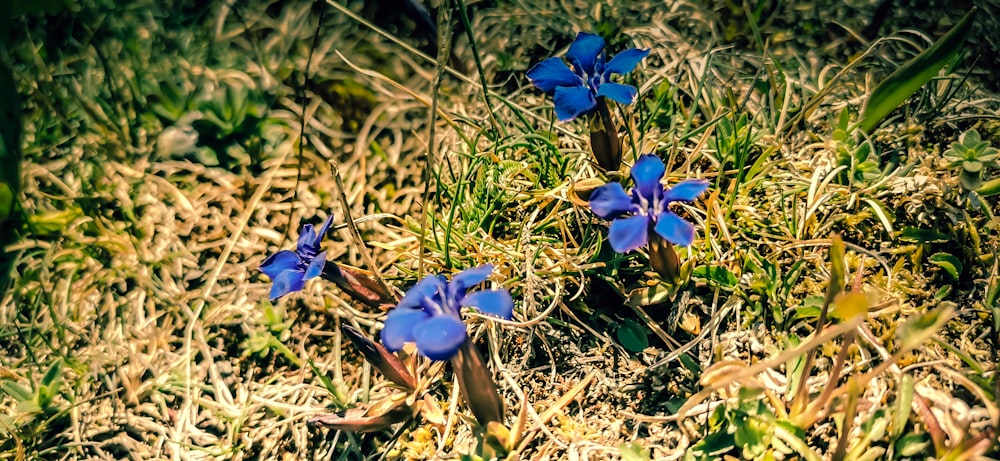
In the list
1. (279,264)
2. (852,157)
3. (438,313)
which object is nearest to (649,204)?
(438,313)

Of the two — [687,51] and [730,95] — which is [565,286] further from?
[687,51]

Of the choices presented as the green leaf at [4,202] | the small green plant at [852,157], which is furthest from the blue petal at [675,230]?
the green leaf at [4,202]

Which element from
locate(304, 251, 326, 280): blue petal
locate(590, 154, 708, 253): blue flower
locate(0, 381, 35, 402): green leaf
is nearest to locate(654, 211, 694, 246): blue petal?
locate(590, 154, 708, 253): blue flower

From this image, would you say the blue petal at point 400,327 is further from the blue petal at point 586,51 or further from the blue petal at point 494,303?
the blue petal at point 586,51

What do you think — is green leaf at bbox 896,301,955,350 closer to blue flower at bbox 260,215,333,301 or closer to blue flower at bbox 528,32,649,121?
blue flower at bbox 528,32,649,121

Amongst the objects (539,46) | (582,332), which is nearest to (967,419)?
(582,332)

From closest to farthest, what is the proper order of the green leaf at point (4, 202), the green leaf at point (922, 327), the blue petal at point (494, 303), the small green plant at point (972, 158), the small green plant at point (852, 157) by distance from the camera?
the green leaf at point (922, 327), the blue petal at point (494, 303), the small green plant at point (972, 158), the small green plant at point (852, 157), the green leaf at point (4, 202)
